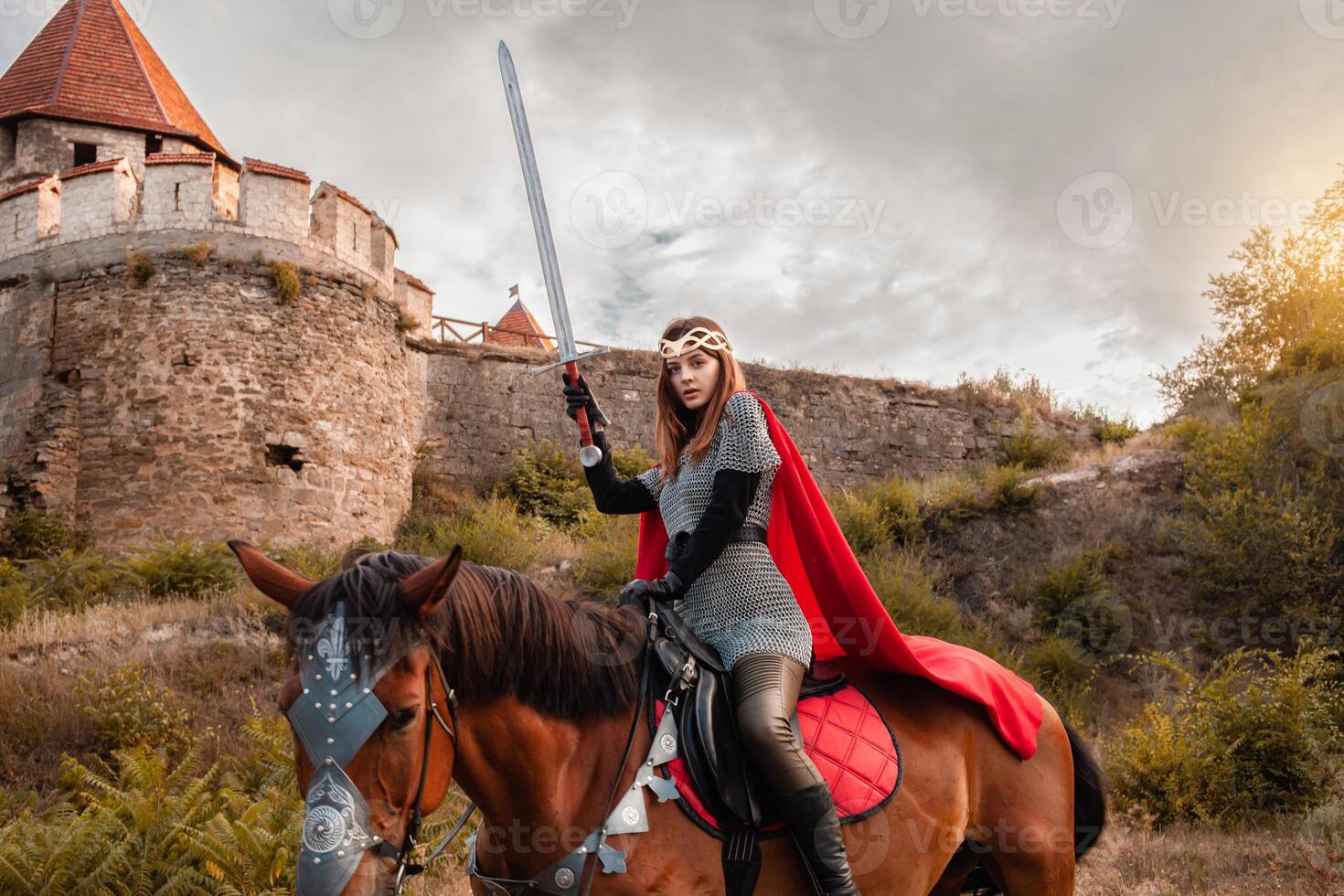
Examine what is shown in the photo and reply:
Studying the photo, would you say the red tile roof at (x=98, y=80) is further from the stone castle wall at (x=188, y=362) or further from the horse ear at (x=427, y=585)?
the horse ear at (x=427, y=585)

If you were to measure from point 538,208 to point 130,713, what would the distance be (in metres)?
6.23

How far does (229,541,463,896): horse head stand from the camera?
224 centimetres

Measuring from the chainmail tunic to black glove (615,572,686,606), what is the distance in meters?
0.22

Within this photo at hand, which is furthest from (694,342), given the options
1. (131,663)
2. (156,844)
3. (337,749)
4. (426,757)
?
(131,663)

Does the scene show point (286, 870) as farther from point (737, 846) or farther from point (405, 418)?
point (405, 418)

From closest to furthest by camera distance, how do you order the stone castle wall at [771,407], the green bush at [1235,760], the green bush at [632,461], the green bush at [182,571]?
1. the green bush at [1235,760]
2. the green bush at [182,571]
3. the green bush at [632,461]
4. the stone castle wall at [771,407]

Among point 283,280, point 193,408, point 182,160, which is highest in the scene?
point 182,160

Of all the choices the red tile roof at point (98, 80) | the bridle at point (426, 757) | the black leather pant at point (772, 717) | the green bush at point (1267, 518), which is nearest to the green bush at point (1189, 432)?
the green bush at point (1267, 518)

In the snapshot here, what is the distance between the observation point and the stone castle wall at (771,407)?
55.6 ft

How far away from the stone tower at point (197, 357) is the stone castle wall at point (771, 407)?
1825 mm

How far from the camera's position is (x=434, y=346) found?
1702 centimetres

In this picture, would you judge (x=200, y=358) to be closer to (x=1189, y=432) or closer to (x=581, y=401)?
(x=581, y=401)

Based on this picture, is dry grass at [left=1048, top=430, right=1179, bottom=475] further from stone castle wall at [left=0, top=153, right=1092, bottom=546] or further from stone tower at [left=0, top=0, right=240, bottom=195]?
stone tower at [left=0, top=0, right=240, bottom=195]

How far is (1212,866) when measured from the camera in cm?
589
